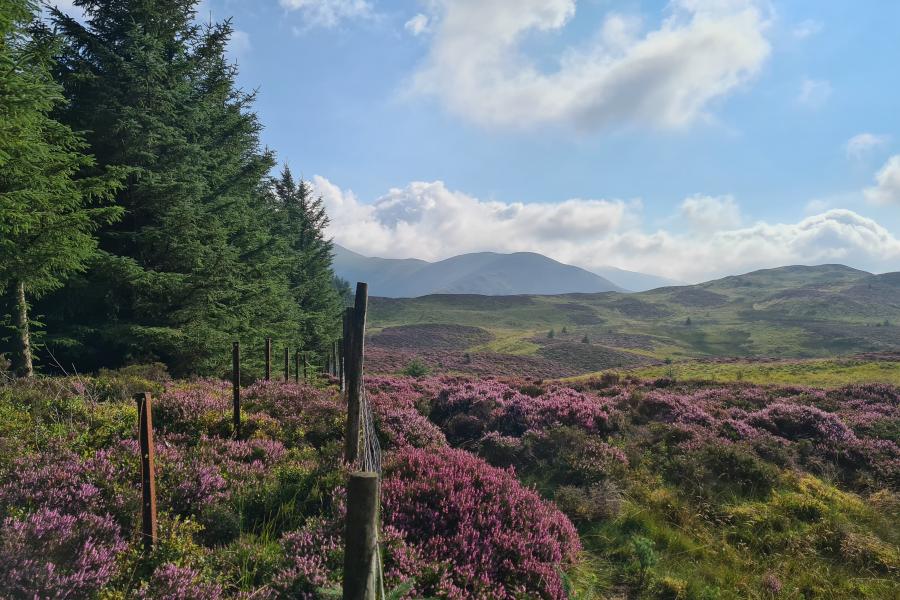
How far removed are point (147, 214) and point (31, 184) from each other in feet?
13.7

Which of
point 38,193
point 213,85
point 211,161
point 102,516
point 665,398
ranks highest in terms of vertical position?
point 213,85

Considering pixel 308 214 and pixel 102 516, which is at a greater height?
pixel 308 214

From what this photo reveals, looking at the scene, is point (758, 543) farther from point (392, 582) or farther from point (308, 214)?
point (308, 214)

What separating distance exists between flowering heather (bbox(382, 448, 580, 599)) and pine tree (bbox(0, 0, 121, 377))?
911 cm

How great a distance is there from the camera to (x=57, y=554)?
334cm

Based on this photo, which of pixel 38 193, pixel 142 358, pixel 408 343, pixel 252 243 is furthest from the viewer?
pixel 408 343

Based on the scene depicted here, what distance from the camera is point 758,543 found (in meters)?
6.16

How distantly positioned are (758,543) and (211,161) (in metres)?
18.1

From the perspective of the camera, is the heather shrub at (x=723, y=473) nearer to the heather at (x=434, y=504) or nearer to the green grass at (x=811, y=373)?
the heather at (x=434, y=504)

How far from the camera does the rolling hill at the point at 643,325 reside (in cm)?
5841

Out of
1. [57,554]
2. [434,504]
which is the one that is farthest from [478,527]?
[57,554]

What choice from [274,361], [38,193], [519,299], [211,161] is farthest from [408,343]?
[519,299]

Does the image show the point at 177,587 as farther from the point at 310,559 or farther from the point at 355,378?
the point at 355,378

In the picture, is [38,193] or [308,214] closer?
[38,193]
